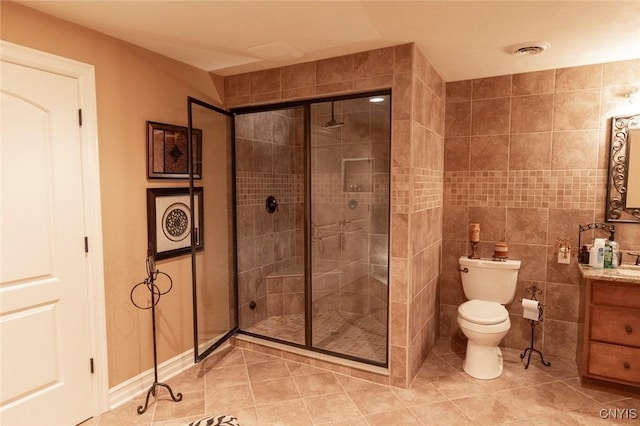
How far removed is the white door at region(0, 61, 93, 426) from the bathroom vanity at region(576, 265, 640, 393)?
339 centimetres

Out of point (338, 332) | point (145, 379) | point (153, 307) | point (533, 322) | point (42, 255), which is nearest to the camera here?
point (42, 255)

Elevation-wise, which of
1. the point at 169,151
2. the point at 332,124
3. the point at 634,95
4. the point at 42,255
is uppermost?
the point at 634,95

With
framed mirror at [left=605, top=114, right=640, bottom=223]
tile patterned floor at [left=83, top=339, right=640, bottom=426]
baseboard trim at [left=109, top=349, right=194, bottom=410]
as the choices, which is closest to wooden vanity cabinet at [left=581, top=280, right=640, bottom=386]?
tile patterned floor at [left=83, top=339, right=640, bottom=426]

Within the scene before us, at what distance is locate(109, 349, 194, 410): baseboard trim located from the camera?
8.20 ft

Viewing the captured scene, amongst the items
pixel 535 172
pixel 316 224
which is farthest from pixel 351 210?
pixel 535 172

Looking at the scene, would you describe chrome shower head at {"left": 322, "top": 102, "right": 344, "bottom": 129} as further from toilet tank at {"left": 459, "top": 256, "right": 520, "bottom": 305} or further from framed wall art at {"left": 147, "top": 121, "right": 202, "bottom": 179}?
toilet tank at {"left": 459, "top": 256, "right": 520, "bottom": 305}

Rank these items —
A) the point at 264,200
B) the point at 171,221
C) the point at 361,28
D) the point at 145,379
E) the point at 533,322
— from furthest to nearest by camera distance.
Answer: the point at 264,200
the point at 533,322
the point at 171,221
the point at 145,379
the point at 361,28

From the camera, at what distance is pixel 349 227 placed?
3.77 meters

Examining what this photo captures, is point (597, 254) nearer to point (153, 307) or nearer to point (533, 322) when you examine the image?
point (533, 322)

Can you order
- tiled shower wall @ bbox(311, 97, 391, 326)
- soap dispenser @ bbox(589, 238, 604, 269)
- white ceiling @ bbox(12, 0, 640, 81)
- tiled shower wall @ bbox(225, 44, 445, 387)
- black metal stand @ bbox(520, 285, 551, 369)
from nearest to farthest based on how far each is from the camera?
white ceiling @ bbox(12, 0, 640, 81) → tiled shower wall @ bbox(225, 44, 445, 387) → soap dispenser @ bbox(589, 238, 604, 269) → black metal stand @ bbox(520, 285, 551, 369) → tiled shower wall @ bbox(311, 97, 391, 326)

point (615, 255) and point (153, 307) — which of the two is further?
point (615, 255)

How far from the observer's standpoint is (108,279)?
2.44m

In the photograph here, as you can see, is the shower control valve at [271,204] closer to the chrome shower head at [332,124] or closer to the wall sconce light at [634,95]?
the chrome shower head at [332,124]

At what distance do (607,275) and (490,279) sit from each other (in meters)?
0.83
